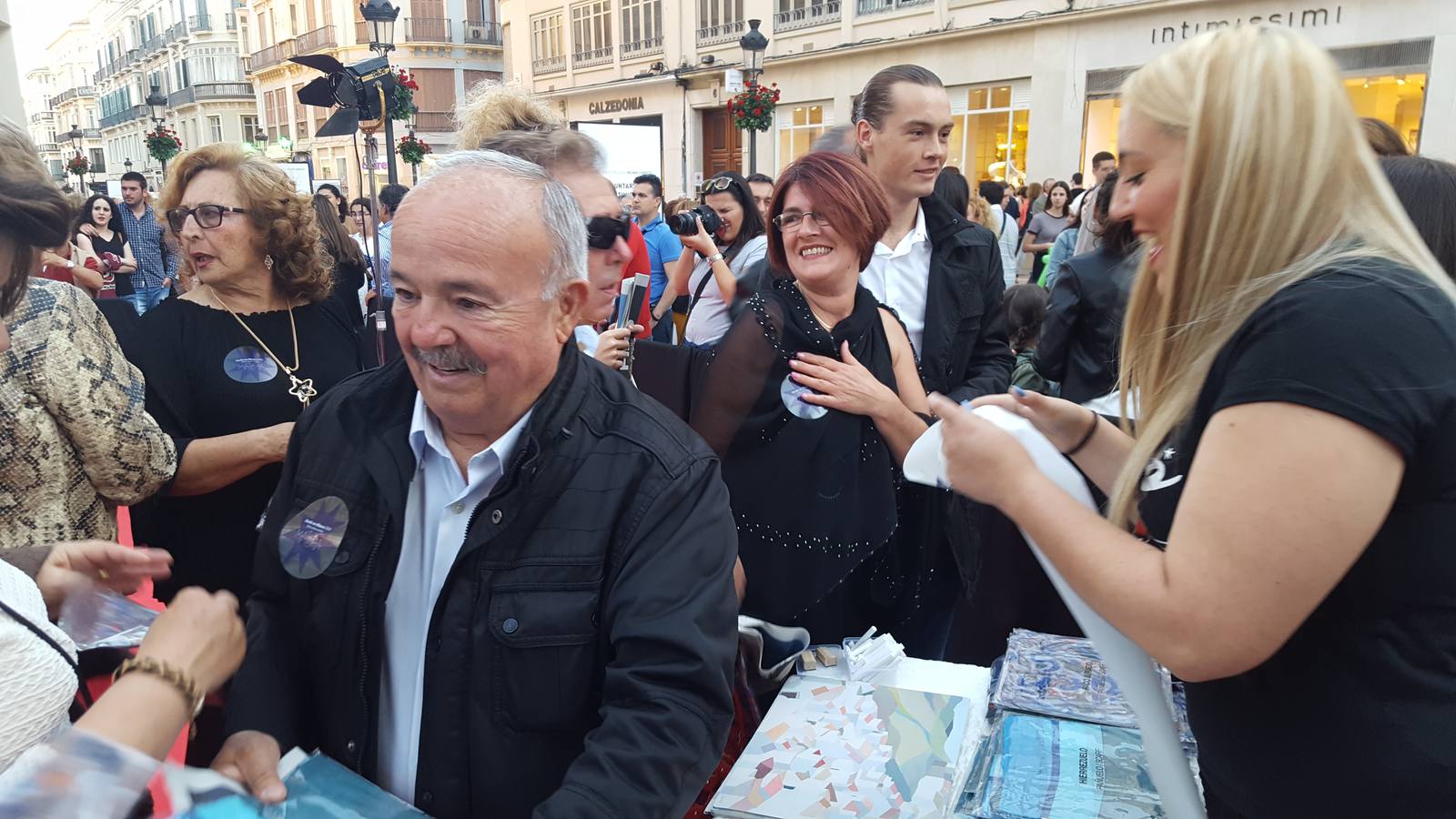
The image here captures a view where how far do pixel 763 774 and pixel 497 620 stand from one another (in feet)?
2.03

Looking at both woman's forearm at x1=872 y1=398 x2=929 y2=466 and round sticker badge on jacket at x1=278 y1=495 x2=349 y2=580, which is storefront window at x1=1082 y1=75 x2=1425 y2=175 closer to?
woman's forearm at x1=872 y1=398 x2=929 y2=466

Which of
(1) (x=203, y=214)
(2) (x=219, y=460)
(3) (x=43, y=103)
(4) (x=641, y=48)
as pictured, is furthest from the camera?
(3) (x=43, y=103)

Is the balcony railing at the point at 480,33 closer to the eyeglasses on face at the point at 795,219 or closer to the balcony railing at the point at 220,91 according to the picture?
the balcony railing at the point at 220,91

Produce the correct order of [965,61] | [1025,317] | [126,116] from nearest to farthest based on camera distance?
1. [1025,317]
2. [965,61]
3. [126,116]

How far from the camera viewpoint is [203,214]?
9.14ft

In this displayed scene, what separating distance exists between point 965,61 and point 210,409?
20.0 metres

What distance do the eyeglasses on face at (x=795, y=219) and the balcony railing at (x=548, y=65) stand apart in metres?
33.9

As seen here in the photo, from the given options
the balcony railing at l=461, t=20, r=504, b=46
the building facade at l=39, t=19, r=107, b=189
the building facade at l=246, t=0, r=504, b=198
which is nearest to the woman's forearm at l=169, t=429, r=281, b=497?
the building facade at l=246, t=0, r=504, b=198

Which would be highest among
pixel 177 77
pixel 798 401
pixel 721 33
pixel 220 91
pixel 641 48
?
pixel 177 77

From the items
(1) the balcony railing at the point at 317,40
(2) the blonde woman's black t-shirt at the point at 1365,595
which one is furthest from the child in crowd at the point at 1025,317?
(1) the balcony railing at the point at 317,40

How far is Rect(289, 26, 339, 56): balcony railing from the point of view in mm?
46881

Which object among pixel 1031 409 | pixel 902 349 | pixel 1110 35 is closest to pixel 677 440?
pixel 1031 409


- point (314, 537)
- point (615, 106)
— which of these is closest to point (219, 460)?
point (314, 537)

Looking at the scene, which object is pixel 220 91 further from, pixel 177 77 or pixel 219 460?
pixel 219 460
